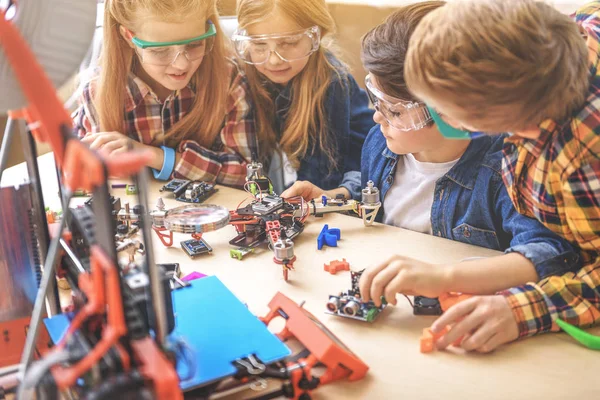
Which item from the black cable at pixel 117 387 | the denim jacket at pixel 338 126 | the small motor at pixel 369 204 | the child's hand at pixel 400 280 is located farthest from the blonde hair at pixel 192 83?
the black cable at pixel 117 387

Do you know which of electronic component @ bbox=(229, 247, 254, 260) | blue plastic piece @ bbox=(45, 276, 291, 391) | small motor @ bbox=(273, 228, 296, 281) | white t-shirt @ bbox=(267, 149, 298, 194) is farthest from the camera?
white t-shirt @ bbox=(267, 149, 298, 194)

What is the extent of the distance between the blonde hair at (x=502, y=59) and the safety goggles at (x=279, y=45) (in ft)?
2.93

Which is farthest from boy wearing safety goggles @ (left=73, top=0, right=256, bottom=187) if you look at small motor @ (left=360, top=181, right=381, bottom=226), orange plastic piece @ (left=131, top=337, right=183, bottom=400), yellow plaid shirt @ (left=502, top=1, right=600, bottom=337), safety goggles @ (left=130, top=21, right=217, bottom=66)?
orange plastic piece @ (left=131, top=337, right=183, bottom=400)

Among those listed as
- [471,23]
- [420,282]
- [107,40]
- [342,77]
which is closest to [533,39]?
[471,23]

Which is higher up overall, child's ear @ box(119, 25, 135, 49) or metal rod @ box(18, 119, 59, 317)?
child's ear @ box(119, 25, 135, 49)

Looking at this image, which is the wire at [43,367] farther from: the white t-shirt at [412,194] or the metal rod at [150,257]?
the white t-shirt at [412,194]

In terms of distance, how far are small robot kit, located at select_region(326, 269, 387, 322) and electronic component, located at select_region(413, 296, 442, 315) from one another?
58mm

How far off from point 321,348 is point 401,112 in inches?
25.1

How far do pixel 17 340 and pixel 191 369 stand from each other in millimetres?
387

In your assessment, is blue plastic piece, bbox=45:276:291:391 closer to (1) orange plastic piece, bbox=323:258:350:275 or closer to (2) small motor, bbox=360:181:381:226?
(1) orange plastic piece, bbox=323:258:350:275

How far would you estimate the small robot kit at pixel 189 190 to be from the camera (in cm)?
171

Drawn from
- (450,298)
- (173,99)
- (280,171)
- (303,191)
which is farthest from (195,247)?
(280,171)

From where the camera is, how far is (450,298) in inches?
44.7

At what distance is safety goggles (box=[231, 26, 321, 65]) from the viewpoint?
1.85 m
